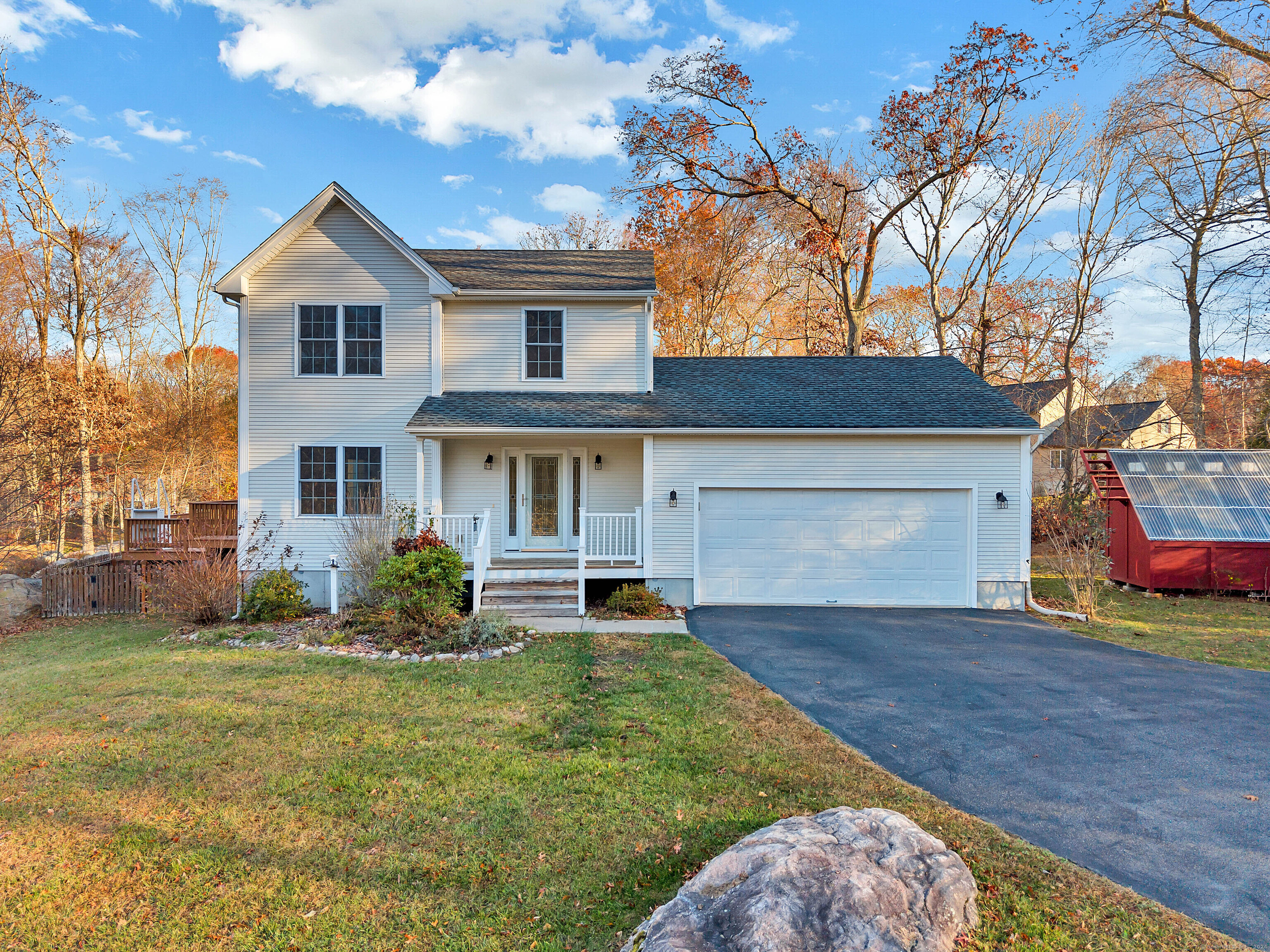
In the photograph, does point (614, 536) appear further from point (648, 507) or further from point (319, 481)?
point (319, 481)

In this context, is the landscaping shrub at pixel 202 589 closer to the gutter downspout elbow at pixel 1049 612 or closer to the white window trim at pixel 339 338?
the white window trim at pixel 339 338

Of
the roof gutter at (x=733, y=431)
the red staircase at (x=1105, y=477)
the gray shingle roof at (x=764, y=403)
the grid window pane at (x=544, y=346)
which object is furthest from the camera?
the red staircase at (x=1105, y=477)

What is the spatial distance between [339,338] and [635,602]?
748cm

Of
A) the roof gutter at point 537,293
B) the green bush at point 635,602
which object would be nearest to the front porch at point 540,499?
the green bush at point 635,602

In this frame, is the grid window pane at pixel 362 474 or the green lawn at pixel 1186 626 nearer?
the green lawn at pixel 1186 626

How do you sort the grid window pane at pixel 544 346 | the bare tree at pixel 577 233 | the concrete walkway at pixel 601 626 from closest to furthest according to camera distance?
the concrete walkway at pixel 601 626 → the grid window pane at pixel 544 346 → the bare tree at pixel 577 233

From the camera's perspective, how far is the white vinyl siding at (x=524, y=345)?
12.0 meters

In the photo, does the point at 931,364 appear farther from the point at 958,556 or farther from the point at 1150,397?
the point at 1150,397

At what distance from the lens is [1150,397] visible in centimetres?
3862

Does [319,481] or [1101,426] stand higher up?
[1101,426]

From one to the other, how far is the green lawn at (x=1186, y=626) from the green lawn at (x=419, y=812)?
644 cm

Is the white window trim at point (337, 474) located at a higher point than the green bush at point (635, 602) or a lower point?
higher

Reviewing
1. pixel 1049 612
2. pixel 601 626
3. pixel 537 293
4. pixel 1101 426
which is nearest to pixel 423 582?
pixel 601 626

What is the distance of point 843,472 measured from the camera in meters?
11.2
